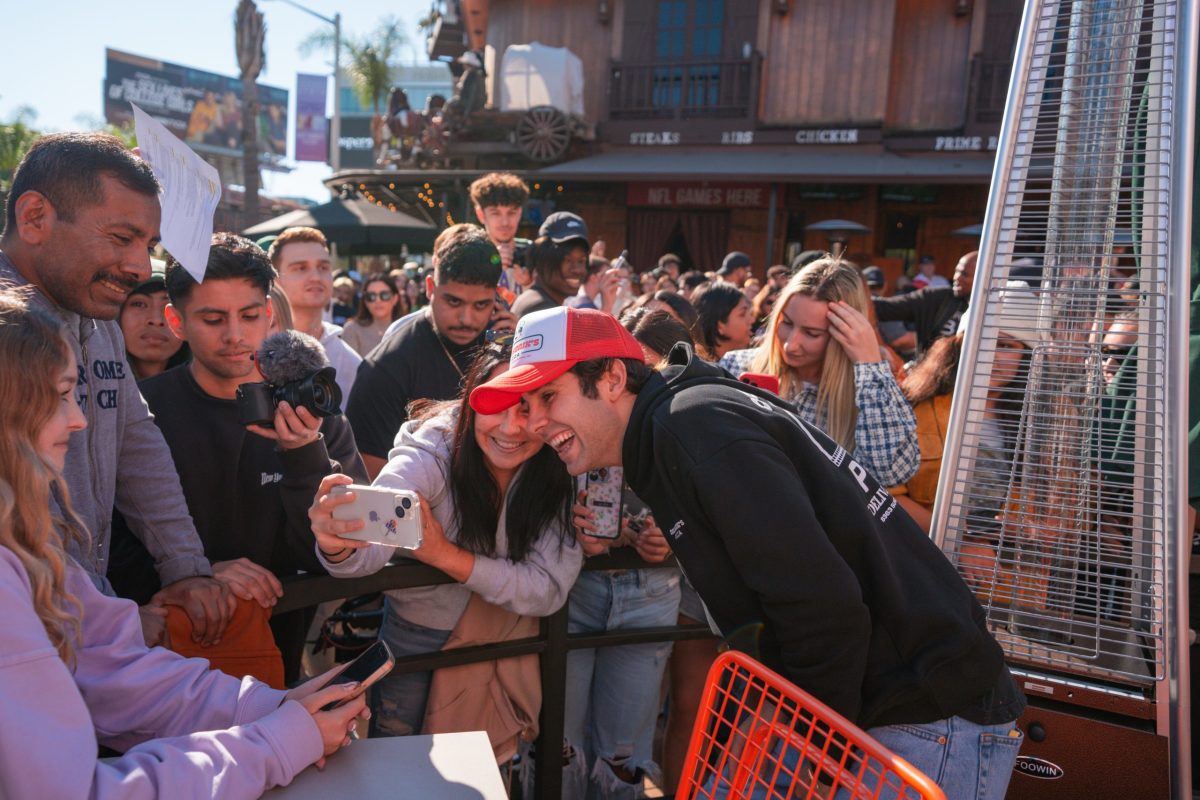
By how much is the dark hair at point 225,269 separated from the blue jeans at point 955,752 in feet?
6.80

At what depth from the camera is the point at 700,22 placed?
1588 cm

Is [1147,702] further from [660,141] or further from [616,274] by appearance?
[660,141]

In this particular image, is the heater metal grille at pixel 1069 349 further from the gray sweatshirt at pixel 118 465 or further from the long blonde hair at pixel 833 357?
the gray sweatshirt at pixel 118 465

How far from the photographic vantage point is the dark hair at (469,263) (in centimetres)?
330

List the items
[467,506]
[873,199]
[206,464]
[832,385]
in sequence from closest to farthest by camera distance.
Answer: [467,506]
[206,464]
[832,385]
[873,199]

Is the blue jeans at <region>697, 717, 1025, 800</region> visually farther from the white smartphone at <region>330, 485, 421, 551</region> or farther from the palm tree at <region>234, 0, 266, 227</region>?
the palm tree at <region>234, 0, 266, 227</region>

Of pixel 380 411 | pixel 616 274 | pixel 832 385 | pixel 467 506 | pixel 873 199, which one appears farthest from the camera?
pixel 873 199

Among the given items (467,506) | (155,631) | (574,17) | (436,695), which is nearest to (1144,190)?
(467,506)

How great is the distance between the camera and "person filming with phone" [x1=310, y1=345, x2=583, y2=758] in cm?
218

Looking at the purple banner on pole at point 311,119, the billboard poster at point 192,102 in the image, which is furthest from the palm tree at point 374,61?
the billboard poster at point 192,102

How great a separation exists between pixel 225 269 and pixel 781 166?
13.1m

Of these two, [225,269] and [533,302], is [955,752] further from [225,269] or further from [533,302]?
[533,302]

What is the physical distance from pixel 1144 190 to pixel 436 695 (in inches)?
88.4

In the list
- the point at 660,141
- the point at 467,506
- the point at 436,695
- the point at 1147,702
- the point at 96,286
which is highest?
the point at 660,141
